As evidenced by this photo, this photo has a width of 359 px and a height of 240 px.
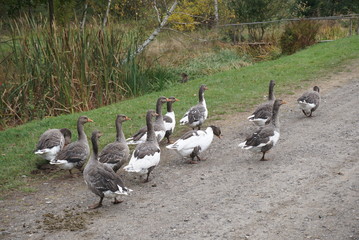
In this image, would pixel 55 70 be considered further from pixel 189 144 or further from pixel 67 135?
pixel 189 144

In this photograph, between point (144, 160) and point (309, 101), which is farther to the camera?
point (309, 101)

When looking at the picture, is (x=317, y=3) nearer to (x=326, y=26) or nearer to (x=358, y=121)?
(x=326, y=26)

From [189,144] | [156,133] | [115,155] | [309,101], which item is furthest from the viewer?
[309,101]

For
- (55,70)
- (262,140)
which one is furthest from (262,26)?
(262,140)

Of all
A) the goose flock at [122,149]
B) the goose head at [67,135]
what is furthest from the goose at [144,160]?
the goose head at [67,135]

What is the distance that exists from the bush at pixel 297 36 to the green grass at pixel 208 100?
255 cm

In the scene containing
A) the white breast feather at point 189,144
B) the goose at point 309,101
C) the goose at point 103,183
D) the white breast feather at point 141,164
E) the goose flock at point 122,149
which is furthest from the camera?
the goose at point 309,101

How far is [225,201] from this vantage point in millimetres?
7809

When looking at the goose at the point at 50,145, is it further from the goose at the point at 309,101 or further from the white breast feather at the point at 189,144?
the goose at the point at 309,101

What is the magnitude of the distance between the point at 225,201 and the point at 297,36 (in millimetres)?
20705

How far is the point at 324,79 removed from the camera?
56.7 feet

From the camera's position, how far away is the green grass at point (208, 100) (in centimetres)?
1083

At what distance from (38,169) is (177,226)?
438cm

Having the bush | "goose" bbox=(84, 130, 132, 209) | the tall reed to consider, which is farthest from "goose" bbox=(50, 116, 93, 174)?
the bush
